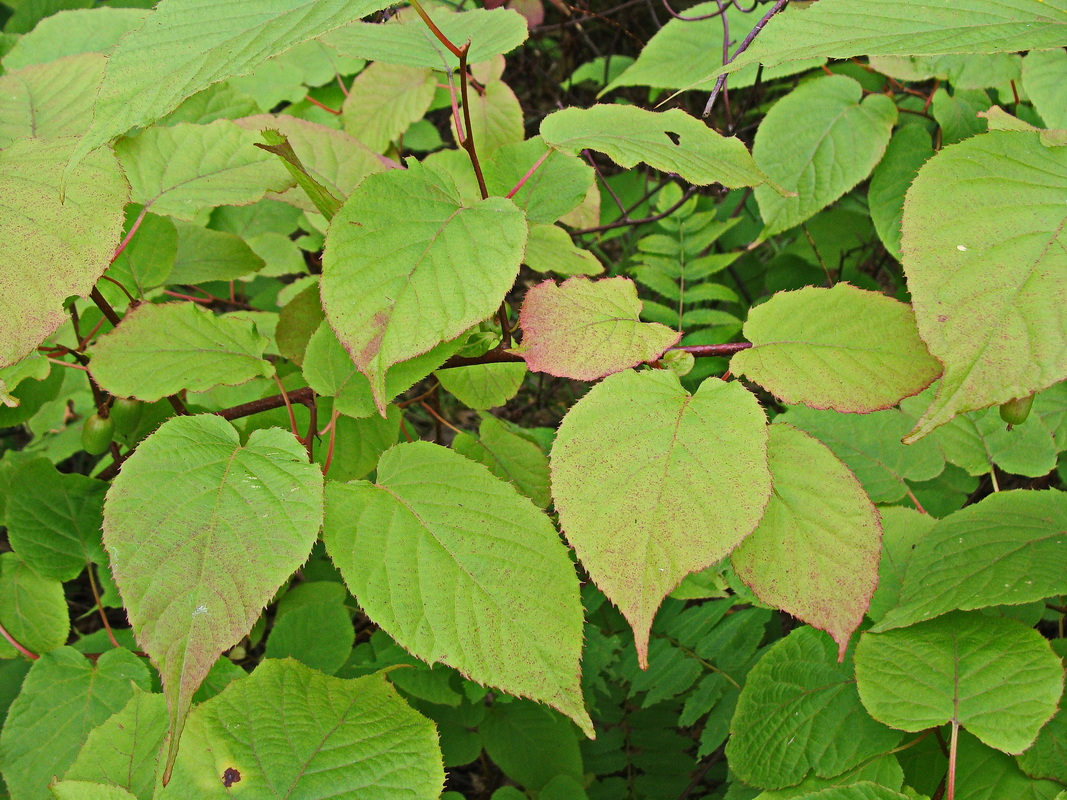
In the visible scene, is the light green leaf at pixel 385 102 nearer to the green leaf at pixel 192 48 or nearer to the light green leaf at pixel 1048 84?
the green leaf at pixel 192 48

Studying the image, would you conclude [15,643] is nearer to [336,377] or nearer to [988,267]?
[336,377]

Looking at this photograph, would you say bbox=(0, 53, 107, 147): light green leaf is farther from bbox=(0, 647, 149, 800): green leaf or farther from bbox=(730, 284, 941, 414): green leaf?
bbox=(730, 284, 941, 414): green leaf

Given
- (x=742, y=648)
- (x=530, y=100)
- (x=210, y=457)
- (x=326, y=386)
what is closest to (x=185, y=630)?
(x=210, y=457)

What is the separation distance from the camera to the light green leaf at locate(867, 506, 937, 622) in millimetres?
966

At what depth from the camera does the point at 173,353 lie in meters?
0.87

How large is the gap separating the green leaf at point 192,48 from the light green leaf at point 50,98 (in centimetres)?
36

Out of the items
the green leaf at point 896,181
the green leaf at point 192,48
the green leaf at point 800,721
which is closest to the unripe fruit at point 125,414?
the green leaf at point 192,48

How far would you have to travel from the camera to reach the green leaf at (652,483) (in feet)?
2.00

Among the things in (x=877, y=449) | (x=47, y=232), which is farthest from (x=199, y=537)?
(x=877, y=449)

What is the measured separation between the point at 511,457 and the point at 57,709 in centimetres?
72

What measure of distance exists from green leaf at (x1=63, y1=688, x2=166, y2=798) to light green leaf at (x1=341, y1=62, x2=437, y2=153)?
103 cm

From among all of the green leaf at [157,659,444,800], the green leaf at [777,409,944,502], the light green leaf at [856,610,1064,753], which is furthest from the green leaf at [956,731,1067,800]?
the green leaf at [157,659,444,800]

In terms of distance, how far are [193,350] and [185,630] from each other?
0.39 metres

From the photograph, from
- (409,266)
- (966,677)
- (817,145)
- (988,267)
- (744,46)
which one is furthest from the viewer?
(817,145)
